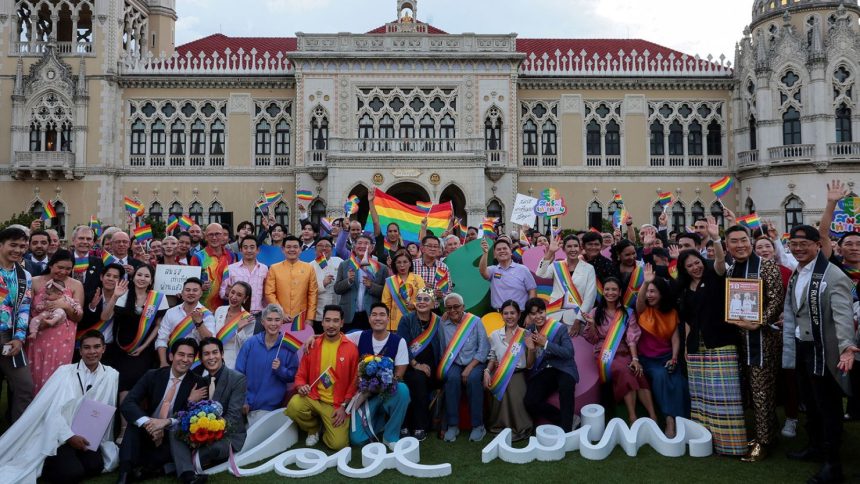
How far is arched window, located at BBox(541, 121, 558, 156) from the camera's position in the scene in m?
33.7

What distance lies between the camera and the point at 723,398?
7.56 meters

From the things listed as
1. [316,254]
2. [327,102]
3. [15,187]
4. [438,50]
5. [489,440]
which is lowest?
[489,440]

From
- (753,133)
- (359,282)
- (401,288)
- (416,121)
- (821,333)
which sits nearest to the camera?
(821,333)

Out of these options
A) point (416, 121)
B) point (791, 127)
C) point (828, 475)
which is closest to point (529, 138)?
point (416, 121)

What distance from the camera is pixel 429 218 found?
14039 millimetres

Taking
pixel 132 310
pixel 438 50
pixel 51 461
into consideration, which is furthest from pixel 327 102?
pixel 51 461

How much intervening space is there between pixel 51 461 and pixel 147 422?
115 cm

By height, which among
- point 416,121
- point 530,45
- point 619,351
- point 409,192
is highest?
point 530,45

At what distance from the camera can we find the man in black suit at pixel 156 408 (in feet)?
22.8

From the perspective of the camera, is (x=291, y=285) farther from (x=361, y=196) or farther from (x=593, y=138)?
(x=593, y=138)

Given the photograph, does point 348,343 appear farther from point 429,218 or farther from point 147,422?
point 429,218

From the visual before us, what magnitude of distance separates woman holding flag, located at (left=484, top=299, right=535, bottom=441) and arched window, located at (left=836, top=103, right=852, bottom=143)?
2958 centimetres

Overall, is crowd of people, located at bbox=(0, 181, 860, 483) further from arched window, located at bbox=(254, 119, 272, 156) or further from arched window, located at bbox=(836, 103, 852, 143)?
arched window, located at bbox=(836, 103, 852, 143)

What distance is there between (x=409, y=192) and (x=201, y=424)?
2614 centimetres
